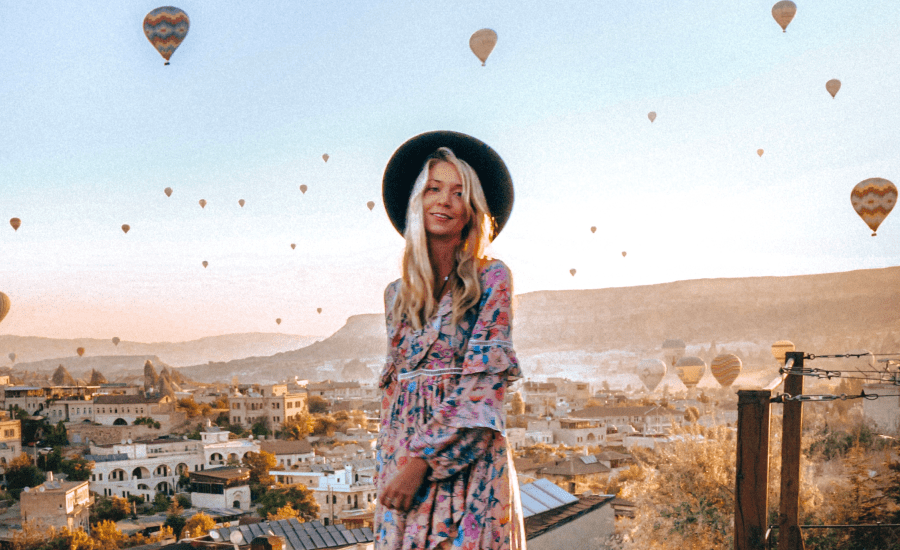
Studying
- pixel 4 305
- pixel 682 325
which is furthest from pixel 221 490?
pixel 682 325

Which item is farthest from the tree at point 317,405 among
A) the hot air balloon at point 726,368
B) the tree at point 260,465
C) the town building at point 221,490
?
the hot air balloon at point 726,368

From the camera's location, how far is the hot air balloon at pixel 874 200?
71.7ft

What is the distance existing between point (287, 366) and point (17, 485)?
286ft

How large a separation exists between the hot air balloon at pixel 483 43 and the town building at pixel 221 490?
14037mm

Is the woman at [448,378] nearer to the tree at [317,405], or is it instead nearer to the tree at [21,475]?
the tree at [21,475]

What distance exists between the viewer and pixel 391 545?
1609 millimetres

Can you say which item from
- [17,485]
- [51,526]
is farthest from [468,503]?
[17,485]

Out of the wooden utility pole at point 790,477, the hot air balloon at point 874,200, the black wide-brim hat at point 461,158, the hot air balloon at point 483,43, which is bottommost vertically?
the wooden utility pole at point 790,477

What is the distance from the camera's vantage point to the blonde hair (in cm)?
162

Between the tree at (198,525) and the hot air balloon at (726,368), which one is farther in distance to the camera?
the hot air balloon at (726,368)

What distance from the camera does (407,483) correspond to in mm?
1565

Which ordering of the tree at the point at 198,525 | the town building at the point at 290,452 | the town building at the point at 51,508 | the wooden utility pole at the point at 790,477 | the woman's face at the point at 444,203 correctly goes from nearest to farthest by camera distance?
the woman's face at the point at 444,203 < the wooden utility pole at the point at 790,477 < the tree at the point at 198,525 < the town building at the point at 51,508 < the town building at the point at 290,452

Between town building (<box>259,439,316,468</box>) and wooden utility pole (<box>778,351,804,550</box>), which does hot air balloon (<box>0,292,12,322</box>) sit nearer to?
town building (<box>259,439,316,468</box>)

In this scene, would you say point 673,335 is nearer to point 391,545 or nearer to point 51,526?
point 51,526
